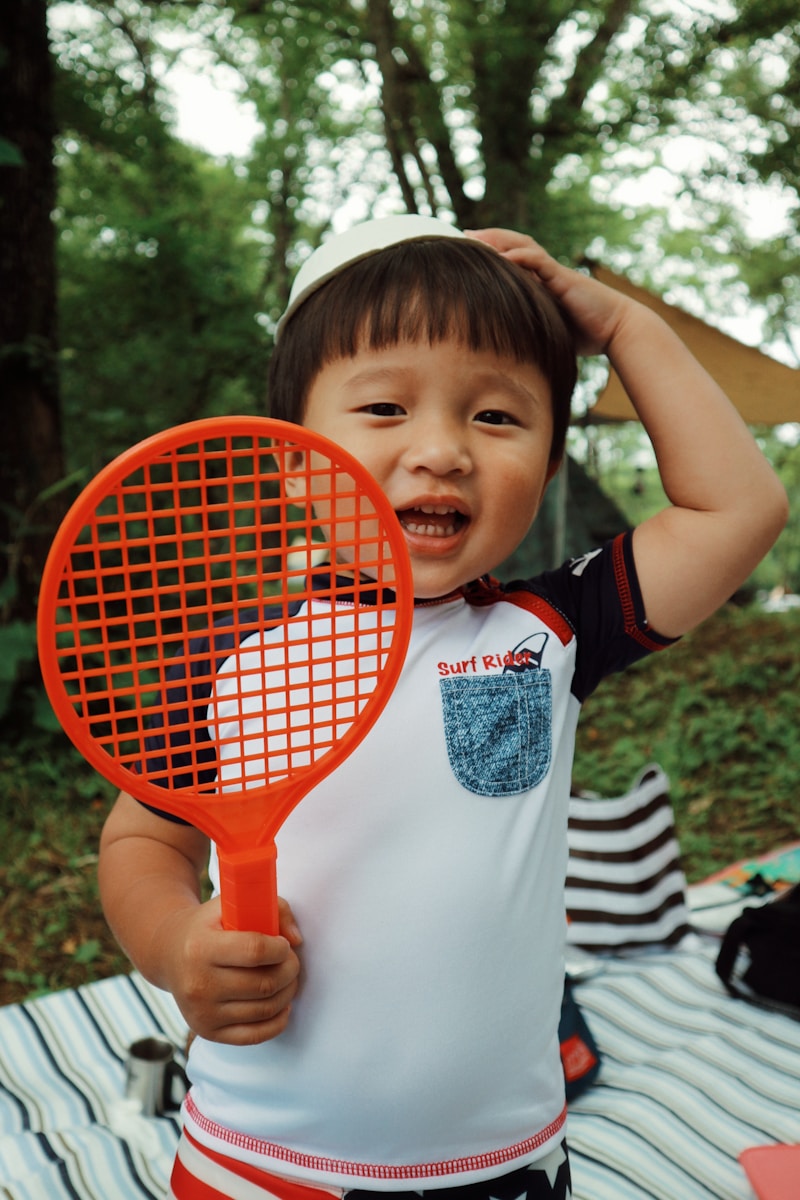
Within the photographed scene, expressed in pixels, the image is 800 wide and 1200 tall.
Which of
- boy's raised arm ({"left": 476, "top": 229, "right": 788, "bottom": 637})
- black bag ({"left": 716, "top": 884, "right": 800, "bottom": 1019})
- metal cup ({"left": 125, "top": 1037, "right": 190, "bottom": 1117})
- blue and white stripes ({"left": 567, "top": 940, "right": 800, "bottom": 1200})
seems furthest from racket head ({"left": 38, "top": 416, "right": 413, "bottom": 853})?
black bag ({"left": 716, "top": 884, "right": 800, "bottom": 1019})

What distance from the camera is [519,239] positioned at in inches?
46.8

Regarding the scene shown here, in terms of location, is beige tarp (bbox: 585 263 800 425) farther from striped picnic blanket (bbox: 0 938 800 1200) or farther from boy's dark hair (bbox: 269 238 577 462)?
boy's dark hair (bbox: 269 238 577 462)

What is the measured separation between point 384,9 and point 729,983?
4.85 metres

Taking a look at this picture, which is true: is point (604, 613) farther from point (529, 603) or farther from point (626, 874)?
point (626, 874)

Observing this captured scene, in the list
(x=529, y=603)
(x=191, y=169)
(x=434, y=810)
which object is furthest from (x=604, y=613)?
(x=191, y=169)

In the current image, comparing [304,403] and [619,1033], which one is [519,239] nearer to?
[304,403]

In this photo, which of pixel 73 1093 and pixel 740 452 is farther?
pixel 73 1093

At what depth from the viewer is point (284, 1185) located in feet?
2.95

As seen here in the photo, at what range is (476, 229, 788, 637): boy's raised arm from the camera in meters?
1.09

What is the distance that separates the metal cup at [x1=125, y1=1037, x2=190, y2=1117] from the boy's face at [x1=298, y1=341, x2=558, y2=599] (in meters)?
1.28

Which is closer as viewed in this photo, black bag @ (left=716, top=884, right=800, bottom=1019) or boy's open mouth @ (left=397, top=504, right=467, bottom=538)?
boy's open mouth @ (left=397, top=504, right=467, bottom=538)

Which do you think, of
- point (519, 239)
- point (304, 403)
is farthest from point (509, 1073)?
point (519, 239)

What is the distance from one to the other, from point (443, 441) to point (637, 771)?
139 inches

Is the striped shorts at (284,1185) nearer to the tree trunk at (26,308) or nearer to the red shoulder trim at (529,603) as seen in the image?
the red shoulder trim at (529,603)
